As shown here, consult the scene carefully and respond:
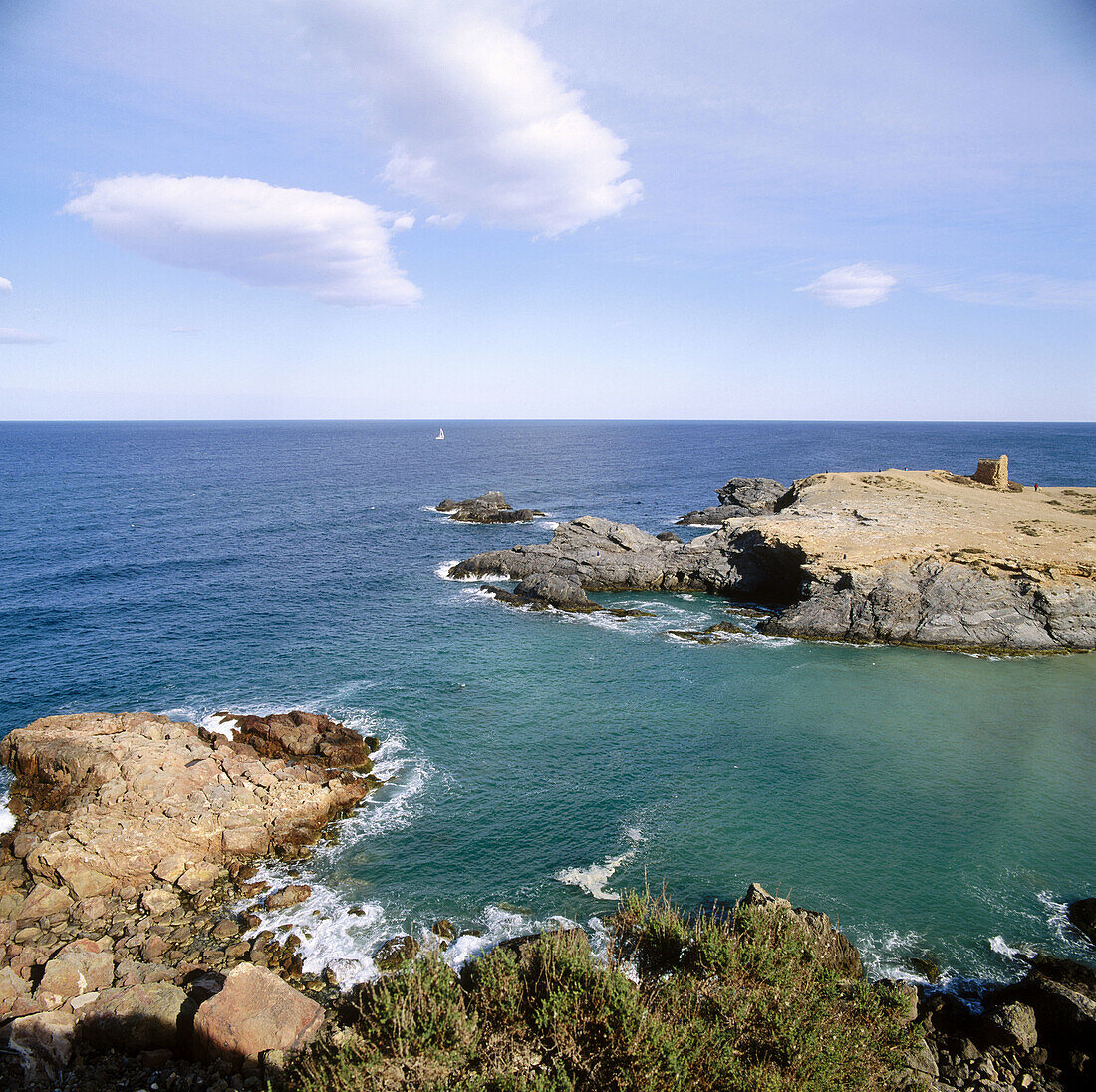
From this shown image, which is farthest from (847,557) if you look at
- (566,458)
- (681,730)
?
(566,458)

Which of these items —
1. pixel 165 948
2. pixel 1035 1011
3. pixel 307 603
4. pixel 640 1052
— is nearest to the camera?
pixel 640 1052

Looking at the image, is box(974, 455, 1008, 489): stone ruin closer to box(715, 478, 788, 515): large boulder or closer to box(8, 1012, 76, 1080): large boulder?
box(715, 478, 788, 515): large boulder

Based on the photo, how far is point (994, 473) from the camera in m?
66.8

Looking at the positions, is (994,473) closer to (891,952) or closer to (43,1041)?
(891,952)

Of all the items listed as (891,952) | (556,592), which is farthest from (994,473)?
(891,952)

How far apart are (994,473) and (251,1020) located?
78578 millimetres

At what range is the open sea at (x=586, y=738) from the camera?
21.3 metres

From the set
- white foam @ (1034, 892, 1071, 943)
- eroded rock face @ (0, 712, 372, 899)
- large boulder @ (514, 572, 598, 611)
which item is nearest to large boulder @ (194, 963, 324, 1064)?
eroded rock face @ (0, 712, 372, 899)

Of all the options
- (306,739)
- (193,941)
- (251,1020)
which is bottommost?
(193,941)

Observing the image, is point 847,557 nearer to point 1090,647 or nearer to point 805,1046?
point 1090,647

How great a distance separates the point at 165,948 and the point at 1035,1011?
24.7m

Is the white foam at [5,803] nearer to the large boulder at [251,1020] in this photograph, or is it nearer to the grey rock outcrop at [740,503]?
the large boulder at [251,1020]

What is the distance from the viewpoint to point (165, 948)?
18.9 metres

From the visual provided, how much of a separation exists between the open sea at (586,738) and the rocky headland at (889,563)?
2.47 metres
